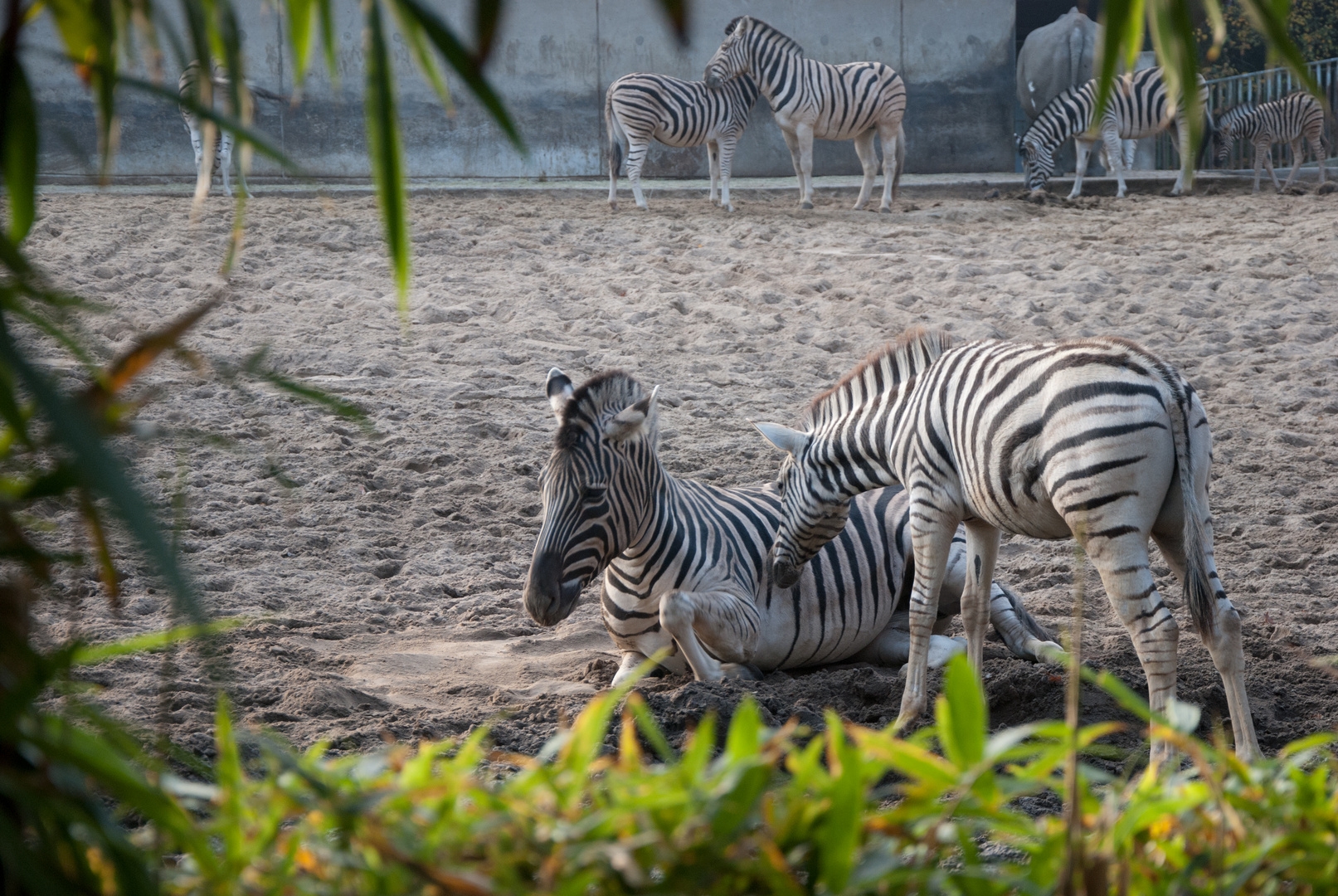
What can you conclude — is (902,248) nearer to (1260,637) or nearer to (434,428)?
(434,428)

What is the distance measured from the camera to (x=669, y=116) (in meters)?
13.2

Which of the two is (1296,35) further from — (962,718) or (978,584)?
(962,718)

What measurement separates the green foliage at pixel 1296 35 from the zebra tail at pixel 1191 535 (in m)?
20.6

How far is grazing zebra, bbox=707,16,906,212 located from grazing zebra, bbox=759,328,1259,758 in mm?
9861

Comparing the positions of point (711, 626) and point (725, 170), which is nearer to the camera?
point (711, 626)

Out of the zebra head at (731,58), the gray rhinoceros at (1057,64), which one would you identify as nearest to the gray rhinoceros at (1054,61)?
the gray rhinoceros at (1057,64)

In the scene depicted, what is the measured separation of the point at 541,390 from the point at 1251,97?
15271 mm

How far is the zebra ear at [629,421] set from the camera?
159 inches

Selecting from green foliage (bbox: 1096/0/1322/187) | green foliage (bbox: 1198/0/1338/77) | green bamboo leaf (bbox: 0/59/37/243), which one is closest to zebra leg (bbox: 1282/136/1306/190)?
green foliage (bbox: 1198/0/1338/77)

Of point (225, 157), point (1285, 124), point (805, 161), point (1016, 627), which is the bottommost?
point (1016, 627)

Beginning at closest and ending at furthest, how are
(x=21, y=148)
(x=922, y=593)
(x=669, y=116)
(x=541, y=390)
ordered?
(x=21, y=148) < (x=922, y=593) < (x=541, y=390) < (x=669, y=116)

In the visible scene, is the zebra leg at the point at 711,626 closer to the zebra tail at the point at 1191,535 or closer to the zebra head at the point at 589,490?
the zebra head at the point at 589,490

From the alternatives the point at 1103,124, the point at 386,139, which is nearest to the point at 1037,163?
the point at 1103,124

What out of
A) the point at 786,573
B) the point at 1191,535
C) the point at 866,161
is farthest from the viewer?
the point at 866,161
